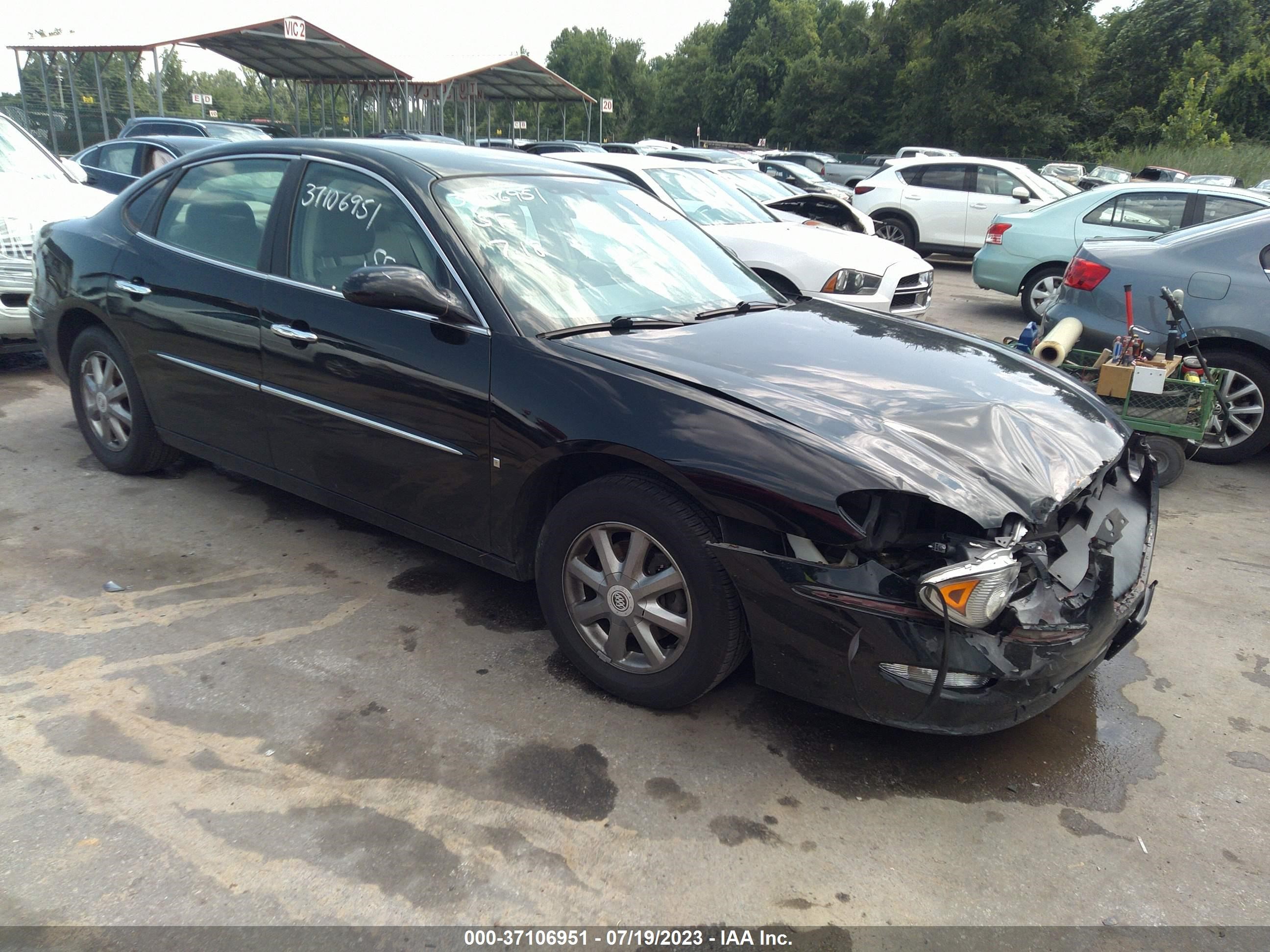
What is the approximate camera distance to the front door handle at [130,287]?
4.42 m

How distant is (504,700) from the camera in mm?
3166

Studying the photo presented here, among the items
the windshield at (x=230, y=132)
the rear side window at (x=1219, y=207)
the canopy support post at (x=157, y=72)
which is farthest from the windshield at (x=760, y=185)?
the canopy support post at (x=157, y=72)

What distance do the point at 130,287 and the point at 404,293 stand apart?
2.04 meters

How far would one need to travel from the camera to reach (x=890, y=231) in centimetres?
1552

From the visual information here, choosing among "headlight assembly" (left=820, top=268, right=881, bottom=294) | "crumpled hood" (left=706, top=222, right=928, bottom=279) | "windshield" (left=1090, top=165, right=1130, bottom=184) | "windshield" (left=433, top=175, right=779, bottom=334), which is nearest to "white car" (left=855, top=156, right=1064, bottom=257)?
"crumpled hood" (left=706, top=222, right=928, bottom=279)

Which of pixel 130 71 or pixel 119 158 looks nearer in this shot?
pixel 119 158

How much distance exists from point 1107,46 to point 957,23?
11201mm

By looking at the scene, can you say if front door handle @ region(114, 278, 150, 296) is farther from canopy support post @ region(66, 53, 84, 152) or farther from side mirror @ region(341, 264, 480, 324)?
canopy support post @ region(66, 53, 84, 152)

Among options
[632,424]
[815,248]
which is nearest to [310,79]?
[815,248]

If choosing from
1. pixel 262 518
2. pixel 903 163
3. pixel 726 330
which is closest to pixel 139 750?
pixel 262 518

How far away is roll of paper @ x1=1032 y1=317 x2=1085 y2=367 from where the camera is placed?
5.35 meters

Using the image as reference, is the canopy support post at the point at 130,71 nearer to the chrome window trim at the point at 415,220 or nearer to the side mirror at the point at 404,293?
the chrome window trim at the point at 415,220

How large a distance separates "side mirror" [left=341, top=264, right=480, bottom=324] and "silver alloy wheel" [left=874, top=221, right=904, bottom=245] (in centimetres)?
1322

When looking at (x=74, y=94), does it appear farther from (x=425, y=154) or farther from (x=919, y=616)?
(x=919, y=616)
